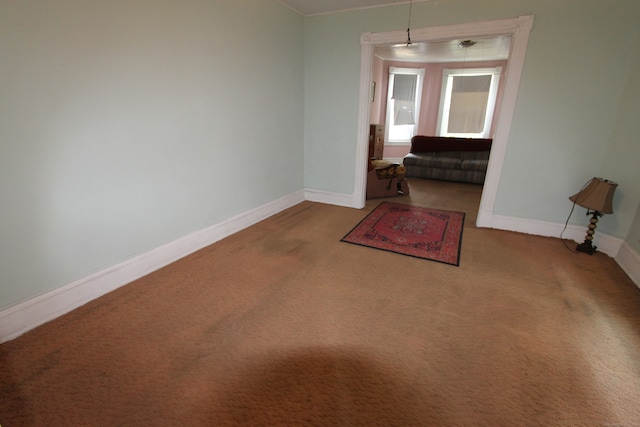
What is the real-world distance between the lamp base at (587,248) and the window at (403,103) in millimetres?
5687

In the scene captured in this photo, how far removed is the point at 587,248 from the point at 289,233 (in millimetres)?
2815

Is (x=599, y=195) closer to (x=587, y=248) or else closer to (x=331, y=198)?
(x=587, y=248)

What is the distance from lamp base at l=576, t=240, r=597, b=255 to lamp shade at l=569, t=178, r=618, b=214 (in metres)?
0.36

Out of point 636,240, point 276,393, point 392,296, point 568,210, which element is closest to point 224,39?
point 392,296

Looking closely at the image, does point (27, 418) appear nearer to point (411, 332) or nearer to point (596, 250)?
point (411, 332)

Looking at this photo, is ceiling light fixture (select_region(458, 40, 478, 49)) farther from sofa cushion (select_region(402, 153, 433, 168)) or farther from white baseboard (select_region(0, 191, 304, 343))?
white baseboard (select_region(0, 191, 304, 343))

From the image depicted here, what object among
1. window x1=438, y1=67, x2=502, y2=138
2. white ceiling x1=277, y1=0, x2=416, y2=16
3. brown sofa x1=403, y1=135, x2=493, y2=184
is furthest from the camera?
window x1=438, y1=67, x2=502, y2=138

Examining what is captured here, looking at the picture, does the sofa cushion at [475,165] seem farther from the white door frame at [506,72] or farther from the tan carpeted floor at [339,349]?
the tan carpeted floor at [339,349]

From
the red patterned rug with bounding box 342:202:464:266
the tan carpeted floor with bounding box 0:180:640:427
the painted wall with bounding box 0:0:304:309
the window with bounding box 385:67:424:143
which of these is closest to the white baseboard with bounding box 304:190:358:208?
the red patterned rug with bounding box 342:202:464:266

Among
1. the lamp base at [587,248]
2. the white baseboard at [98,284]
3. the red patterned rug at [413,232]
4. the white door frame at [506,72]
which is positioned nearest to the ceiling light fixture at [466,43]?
the white door frame at [506,72]

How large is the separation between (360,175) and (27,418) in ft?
11.3

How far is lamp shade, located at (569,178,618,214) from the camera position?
8.25 feet

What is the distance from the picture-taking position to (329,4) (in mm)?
3260

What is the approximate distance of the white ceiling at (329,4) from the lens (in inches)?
124
